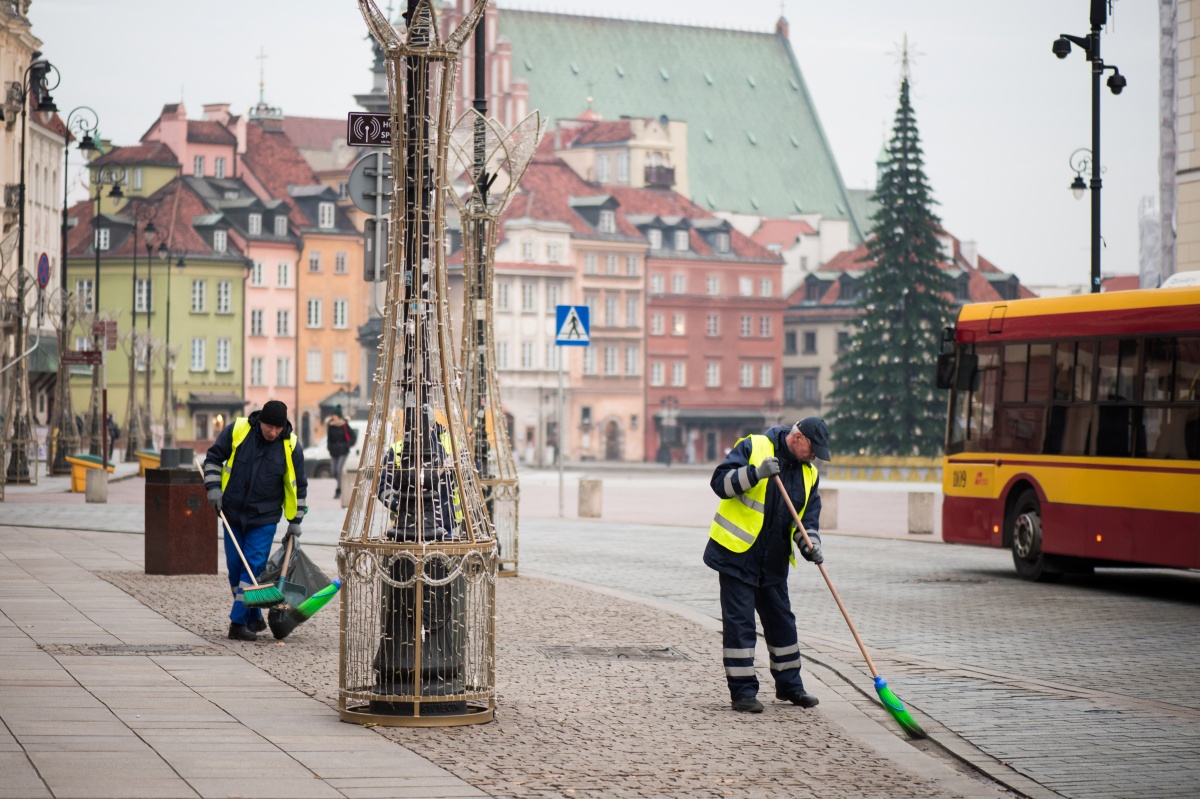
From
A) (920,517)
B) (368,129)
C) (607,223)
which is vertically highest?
(607,223)

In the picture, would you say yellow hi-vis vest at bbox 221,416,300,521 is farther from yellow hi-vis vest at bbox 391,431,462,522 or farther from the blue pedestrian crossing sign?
the blue pedestrian crossing sign

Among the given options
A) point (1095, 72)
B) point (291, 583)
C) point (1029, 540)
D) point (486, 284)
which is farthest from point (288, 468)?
point (1095, 72)

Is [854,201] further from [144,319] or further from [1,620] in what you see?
[1,620]

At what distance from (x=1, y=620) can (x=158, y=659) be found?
8.44 feet

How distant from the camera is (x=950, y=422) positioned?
23062 millimetres

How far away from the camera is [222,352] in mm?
105250

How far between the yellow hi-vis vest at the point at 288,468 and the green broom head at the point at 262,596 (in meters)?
0.67

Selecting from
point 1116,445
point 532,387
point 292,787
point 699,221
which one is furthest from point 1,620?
point 699,221

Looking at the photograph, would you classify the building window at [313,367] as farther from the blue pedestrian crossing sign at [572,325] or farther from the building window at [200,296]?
the blue pedestrian crossing sign at [572,325]

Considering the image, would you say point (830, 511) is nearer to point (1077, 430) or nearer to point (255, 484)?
point (1077, 430)

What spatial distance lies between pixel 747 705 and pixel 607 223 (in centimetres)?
10055

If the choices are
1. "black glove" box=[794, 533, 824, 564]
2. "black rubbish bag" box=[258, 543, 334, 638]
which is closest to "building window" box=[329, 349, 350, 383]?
"black rubbish bag" box=[258, 543, 334, 638]

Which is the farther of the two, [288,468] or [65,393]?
[65,393]

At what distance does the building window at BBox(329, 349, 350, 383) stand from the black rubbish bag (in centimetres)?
9707
